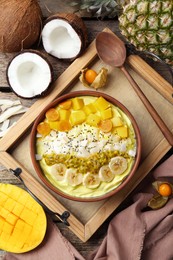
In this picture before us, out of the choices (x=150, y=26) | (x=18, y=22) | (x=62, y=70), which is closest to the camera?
(x=150, y=26)

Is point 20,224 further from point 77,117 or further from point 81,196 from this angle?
point 77,117

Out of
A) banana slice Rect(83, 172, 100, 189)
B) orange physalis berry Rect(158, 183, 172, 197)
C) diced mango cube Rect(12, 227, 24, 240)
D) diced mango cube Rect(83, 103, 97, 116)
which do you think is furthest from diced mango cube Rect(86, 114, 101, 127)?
diced mango cube Rect(12, 227, 24, 240)

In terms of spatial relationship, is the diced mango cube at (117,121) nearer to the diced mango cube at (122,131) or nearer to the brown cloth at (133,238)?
the diced mango cube at (122,131)

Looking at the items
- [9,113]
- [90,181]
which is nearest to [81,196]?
[90,181]

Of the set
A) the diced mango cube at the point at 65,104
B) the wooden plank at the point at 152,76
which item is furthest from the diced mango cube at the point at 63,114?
the wooden plank at the point at 152,76

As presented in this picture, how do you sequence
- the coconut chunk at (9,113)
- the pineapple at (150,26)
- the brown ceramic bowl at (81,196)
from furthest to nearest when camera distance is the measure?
1. the coconut chunk at (9,113)
2. the brown ceramic bowl at (81,196)
3. the pineapple at (150,26)

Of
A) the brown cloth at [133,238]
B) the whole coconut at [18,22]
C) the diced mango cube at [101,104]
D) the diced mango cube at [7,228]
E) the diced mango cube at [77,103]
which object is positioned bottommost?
the brown cloth at [133,238]
